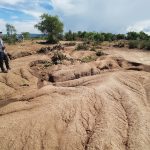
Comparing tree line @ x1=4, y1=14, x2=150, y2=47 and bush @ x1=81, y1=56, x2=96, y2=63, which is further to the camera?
tree line @ x1=4, y1=14, x2=150, y2=47

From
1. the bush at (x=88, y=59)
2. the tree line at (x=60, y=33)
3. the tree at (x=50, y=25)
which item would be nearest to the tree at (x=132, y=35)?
the tree line at (x=60, y=33)

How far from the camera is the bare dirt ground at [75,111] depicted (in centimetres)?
1238

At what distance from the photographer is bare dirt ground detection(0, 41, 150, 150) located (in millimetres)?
12375

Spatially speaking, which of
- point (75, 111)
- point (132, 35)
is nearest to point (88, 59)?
point (75, 111)

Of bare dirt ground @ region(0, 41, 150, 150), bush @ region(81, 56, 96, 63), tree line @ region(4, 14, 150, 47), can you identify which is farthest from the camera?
tree line @ region(4, 14, 150, 47)

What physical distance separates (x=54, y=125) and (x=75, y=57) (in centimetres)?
1221

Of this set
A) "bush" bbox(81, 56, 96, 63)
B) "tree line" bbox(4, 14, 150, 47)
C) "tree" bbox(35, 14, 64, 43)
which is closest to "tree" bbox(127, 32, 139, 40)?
"tree line" bbox(4, 14, 150, 47)

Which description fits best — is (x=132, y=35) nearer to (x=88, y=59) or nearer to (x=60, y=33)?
(x=60, y=33)

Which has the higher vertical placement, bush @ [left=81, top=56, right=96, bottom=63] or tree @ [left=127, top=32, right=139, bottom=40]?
bush @ [left=81, top=56, right=96, bottom=63]

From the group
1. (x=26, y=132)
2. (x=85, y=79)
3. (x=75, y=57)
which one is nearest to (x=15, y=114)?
(x=26, y=132)

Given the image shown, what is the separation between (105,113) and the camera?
1407cm

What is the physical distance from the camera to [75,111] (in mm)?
13898

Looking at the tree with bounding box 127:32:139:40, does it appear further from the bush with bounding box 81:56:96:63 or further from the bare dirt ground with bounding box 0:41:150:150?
the bare dirt ground with bounding box 0:41:150:150

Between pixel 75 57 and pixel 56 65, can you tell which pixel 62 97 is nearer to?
pixel 56 65
